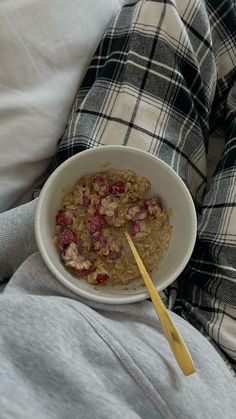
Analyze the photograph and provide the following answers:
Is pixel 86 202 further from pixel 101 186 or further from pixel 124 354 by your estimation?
pixel 124 354

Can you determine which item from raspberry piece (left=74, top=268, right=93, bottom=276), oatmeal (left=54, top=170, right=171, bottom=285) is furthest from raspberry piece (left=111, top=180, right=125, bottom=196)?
raspberry piece (left=74, top=268, right=93, bottom=276)

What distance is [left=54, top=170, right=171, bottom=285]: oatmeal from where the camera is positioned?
64cm

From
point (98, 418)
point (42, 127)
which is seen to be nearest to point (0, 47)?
point (42, 127)

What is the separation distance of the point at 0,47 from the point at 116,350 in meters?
0.43

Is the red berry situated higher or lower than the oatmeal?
higher

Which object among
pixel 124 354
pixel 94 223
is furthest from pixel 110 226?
pixel 124 354

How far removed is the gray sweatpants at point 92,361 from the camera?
0.52m

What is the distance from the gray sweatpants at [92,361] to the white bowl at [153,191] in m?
0.02

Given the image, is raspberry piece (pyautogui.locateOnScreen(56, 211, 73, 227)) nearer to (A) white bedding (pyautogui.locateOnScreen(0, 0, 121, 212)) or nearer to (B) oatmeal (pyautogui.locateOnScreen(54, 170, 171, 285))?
(B) oatmeal (pyautogui.locateOnScreen(54, 170, 171, 285))

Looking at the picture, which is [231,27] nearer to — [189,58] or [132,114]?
[189,58]

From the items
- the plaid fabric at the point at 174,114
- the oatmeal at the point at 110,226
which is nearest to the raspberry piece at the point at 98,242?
the oatmeal at the point at 110,226

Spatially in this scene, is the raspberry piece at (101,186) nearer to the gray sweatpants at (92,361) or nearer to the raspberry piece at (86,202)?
the raspberry piece at (86,202)

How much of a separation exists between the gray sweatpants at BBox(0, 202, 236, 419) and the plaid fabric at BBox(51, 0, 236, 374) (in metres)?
0.09

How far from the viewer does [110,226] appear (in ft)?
2.17
